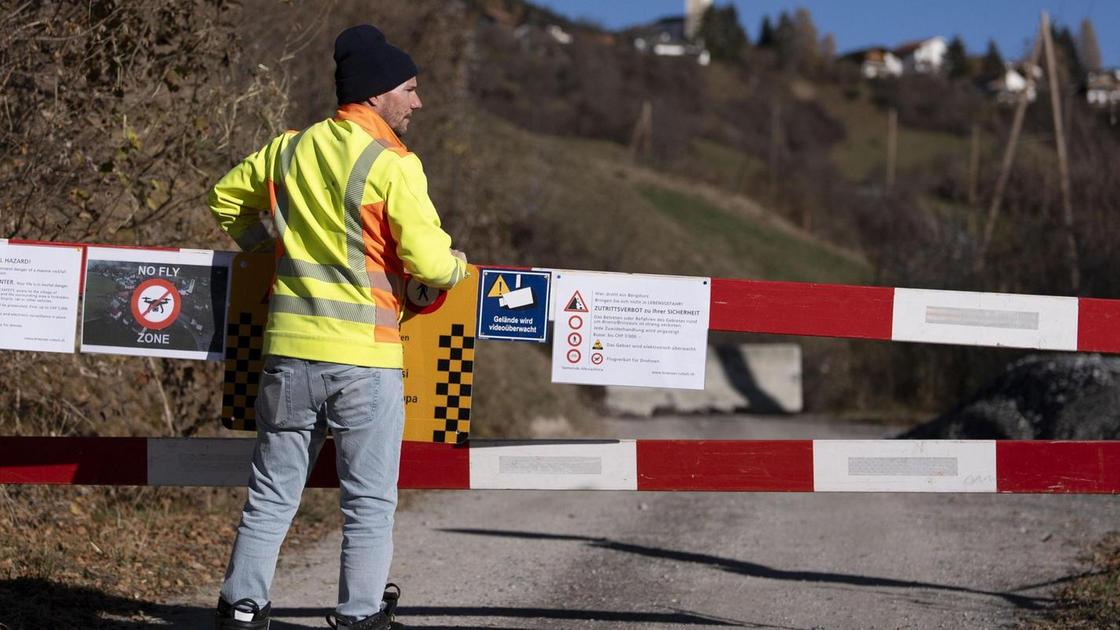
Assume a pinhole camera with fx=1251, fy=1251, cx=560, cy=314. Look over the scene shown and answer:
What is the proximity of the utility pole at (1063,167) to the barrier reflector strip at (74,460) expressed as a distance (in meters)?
16.4

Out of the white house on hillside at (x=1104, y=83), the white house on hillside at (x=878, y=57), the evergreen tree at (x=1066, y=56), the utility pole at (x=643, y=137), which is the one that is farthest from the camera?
the white house on hillside at (x=878, y=57)

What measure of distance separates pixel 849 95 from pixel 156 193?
90797mm

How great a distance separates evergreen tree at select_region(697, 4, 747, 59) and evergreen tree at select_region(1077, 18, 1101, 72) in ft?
291

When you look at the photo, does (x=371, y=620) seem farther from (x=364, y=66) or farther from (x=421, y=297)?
(x=364, y=66)

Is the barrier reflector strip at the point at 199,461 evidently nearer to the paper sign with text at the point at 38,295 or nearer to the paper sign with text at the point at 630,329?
the paper sign with text at the point at 38,295

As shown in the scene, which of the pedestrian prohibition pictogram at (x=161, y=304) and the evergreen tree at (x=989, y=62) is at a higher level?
the evergreen tree at (x=989, y=62)

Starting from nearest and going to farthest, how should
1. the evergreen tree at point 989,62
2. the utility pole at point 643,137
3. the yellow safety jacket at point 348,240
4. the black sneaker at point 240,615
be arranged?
the yellow safety jacket at point 348,240 < the black sneaker at point 240,615 < the utility pole at point 643,137 < the evergreen tree at point 989,62

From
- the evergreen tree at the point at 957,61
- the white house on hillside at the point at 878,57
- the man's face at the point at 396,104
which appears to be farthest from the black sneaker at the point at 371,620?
the white house on hillside at the point at 878,57

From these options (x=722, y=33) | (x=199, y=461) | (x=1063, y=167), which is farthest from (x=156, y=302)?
(x=722, y=33)

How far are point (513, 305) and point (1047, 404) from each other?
9.38m

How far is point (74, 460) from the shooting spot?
4.67m

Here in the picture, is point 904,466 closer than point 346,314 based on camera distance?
No

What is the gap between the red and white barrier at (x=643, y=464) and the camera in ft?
15.3

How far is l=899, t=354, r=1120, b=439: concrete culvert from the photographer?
1182cm
